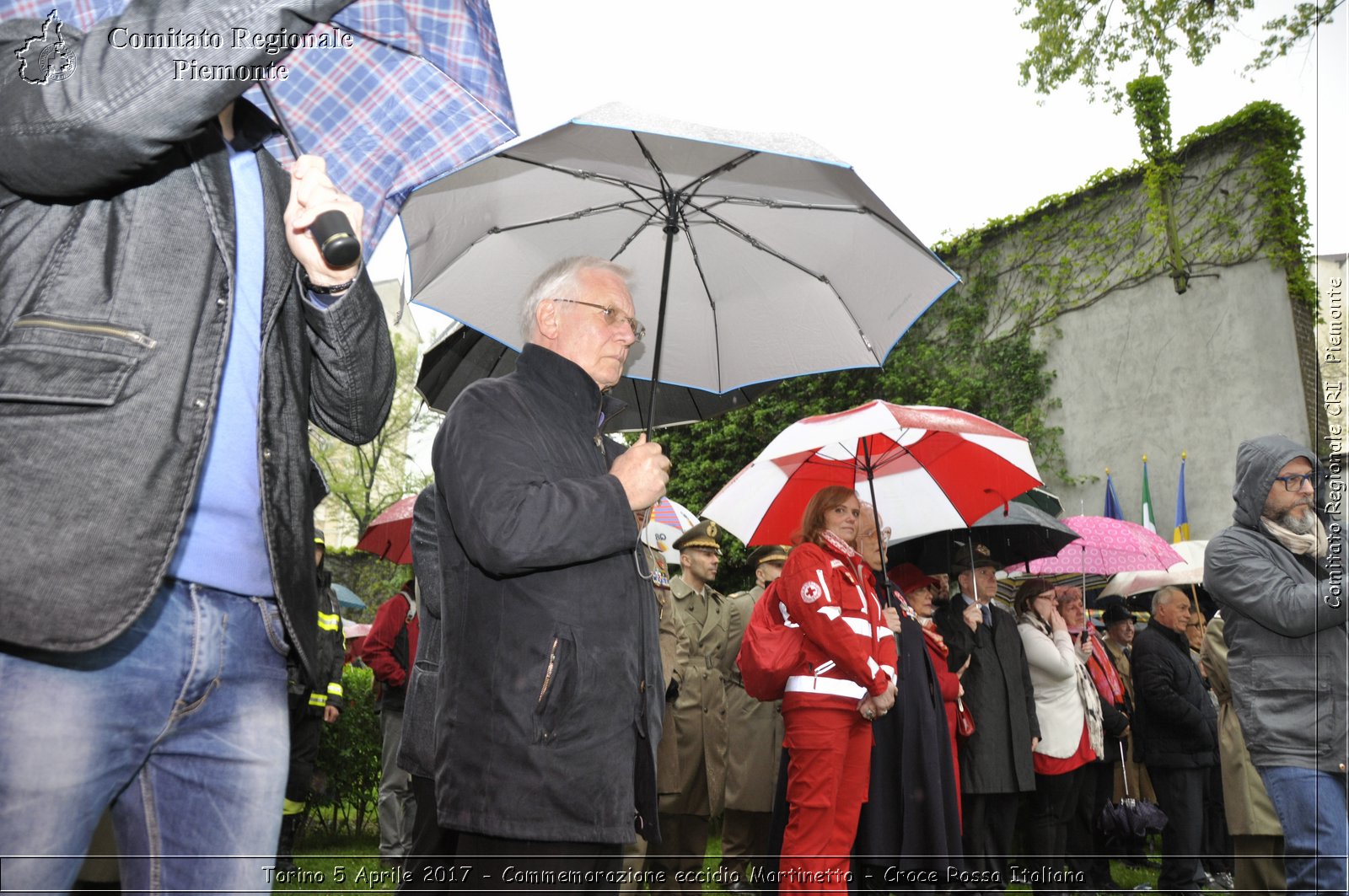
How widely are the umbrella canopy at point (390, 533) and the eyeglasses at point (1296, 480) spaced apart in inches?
292

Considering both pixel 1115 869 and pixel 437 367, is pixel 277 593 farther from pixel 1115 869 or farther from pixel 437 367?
pixel 1115 869

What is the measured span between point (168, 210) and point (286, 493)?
1.63ft

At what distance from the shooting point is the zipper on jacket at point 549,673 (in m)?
2.65

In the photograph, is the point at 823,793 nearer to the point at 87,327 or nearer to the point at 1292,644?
the point at 1292,644

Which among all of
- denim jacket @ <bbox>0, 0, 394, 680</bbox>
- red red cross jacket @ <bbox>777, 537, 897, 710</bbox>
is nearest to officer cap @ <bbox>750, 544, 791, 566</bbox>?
red red cross jacket @ <bbox>777, 537, 897, 710</bbox>

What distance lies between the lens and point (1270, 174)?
1712 cm

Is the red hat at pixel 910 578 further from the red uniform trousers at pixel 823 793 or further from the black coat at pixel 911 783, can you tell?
the red uniform trousers at pixel 823 793

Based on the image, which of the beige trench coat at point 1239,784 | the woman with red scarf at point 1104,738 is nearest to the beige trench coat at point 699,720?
the woman with red scarf at point 1104,738

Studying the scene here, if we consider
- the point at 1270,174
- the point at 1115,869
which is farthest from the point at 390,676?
the point at 1270,174

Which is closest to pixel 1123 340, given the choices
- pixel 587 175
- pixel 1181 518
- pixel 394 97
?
pixel 1181 518

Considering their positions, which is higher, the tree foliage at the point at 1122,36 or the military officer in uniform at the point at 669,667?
the tree foliage at the point at 1122,36

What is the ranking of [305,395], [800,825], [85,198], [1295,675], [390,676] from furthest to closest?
1. [390,676]
2. [800,825]
3. [1295,675]
4. [305,395]
5. [85,198]

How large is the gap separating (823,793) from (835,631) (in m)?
0.81

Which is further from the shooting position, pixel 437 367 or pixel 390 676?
pixel 390 676
